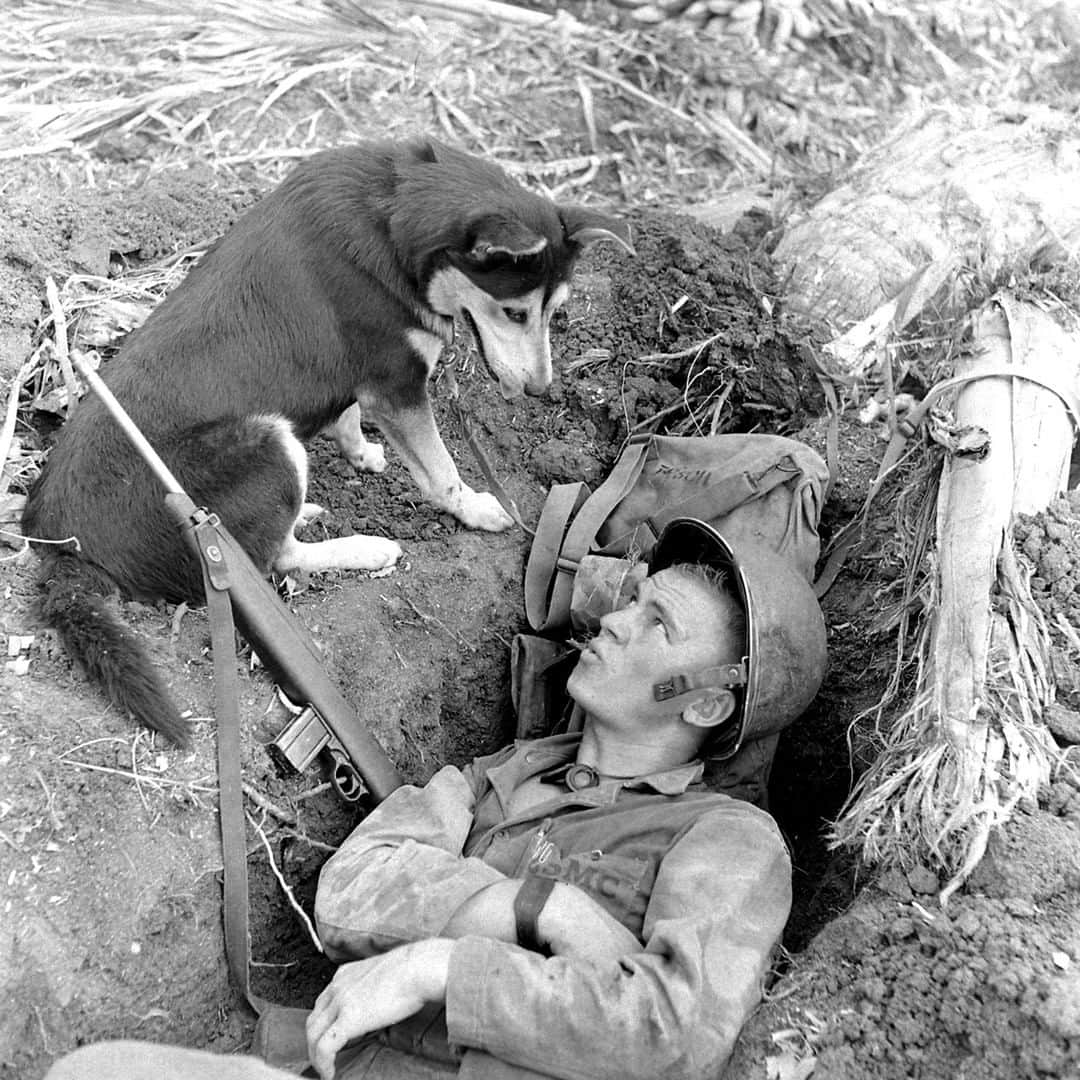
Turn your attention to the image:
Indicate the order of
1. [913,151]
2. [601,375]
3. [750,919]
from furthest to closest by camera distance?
1. [913,151]
2. [601,375]
3. [750,919]

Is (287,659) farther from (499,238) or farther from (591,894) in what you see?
(499,238)

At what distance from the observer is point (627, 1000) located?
2525 mm

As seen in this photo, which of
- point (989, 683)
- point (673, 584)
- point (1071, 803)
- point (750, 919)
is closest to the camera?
point (750, 919)

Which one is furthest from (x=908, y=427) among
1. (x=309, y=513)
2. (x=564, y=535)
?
(x=309, y=513)

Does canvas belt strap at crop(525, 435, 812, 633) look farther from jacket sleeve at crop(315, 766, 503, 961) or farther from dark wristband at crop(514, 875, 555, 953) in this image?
dark wristband at crop(514, 875, 555, 953)

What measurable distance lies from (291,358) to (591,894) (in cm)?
221

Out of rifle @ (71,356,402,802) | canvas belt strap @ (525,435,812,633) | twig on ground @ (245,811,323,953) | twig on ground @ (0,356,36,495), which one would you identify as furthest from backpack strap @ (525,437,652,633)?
twig on ground @ (0,356,36,495)

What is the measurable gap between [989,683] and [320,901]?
210 centimetres

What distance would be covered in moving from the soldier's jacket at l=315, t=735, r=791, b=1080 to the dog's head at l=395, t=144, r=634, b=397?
1638mm

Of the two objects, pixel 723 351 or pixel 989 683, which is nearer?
pixel 989 683

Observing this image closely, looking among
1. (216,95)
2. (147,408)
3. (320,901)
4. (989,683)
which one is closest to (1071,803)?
(989,683)

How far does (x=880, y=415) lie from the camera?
477cm

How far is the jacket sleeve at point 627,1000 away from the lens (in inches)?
98.9

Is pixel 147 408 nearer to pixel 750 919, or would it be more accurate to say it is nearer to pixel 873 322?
pixel 750 919
